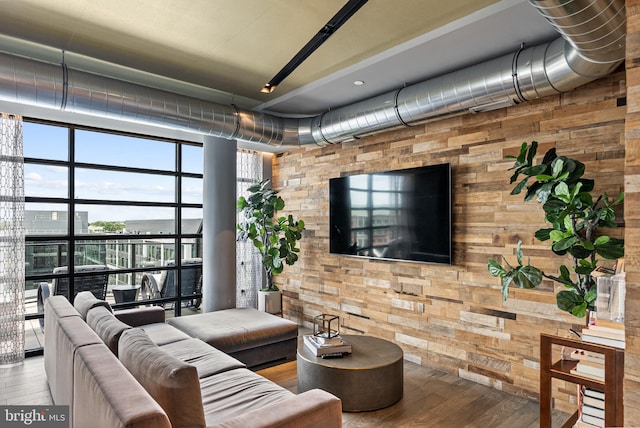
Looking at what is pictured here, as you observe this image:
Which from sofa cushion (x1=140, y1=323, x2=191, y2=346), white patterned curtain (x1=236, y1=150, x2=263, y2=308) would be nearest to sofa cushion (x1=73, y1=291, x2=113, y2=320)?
sofa cushion (x1=140, y1=323, x2=191, y2=346)

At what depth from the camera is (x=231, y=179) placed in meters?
5.23

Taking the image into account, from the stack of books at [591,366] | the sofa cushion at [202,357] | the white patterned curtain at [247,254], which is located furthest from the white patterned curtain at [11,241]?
the stack of books at [591,366]

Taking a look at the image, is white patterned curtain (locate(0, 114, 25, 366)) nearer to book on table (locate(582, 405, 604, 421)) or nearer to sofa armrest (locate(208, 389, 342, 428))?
sofa armrest (locate(208, 389, 342, 428))

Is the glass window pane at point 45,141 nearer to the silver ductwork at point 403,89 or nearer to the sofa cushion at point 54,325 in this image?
the silver ductwork at point 403,89

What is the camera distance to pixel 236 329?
378 cm

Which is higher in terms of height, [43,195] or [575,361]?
[43,195]

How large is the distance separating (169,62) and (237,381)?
2687mm

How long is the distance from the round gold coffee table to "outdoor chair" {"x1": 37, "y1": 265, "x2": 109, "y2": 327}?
3.10 m

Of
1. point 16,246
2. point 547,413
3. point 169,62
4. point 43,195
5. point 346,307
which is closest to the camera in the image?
point 547,413

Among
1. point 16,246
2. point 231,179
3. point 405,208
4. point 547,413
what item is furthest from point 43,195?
point 547,413

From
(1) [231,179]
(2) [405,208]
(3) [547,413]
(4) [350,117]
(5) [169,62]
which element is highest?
(5) [169,62]

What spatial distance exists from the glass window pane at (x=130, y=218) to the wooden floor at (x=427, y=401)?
5.77ft

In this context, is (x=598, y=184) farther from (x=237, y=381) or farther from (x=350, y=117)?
(x=237, y=381)

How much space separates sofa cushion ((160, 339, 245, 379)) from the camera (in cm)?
274
